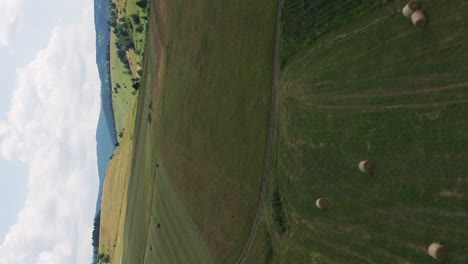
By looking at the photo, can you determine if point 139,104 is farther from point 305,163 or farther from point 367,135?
point 367,135

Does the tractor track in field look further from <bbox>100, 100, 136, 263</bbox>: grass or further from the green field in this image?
<bbox>100, 100, 136, 263</bbox>: grass

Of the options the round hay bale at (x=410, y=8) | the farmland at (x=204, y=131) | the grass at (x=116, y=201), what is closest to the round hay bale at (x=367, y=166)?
the round hay bale at (x=410, y=8)

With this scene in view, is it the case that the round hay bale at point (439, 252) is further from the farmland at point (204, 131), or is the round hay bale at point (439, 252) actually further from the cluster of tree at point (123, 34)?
the cluster of tree at point (123, 34)

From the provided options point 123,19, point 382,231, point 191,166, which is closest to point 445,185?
point 382,231

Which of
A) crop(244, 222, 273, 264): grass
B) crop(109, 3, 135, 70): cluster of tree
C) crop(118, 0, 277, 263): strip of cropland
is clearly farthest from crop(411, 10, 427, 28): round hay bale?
crop(109, 3, 135, 70): cluster of tree

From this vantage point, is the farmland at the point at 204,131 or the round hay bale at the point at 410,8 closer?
the round hay bale at the point at 410,8

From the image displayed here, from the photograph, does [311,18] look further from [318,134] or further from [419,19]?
[419,19]
